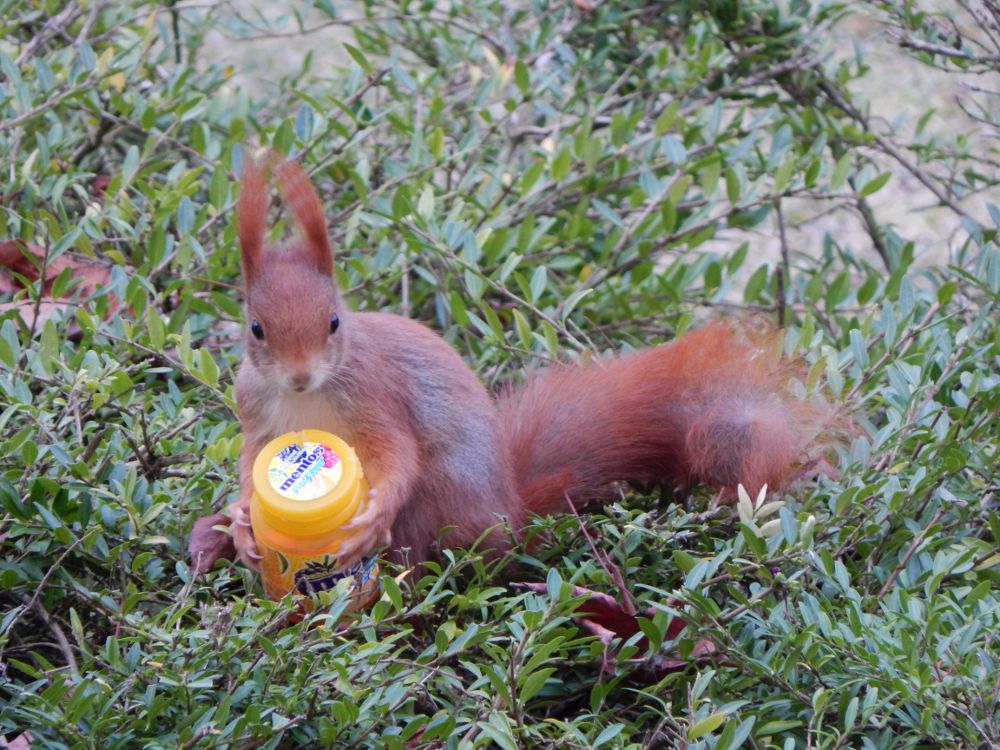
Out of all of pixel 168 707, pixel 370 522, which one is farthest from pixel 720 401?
pixel 168 707

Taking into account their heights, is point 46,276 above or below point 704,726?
above

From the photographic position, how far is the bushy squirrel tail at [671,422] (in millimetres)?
1717

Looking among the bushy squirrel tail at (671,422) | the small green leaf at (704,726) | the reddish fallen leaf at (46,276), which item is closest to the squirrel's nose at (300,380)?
the bushy squirrel tail at (671,422)

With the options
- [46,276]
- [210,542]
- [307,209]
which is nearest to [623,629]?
[210,542]

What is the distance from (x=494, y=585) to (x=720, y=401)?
1.20ft

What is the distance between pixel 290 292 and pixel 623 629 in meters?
0.55

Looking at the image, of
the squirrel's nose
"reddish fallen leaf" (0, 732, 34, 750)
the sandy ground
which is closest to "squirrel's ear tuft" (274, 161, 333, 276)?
the squirrel's nose

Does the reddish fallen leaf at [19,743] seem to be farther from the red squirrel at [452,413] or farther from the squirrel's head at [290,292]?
the squirrel's head at [290,292]

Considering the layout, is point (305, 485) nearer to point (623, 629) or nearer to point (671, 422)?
point (623, 629)

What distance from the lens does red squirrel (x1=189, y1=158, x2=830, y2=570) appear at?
5.43 feet

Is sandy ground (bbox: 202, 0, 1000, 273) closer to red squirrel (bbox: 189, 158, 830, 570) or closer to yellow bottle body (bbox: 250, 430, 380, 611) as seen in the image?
red squirrel (bbox: 189, 158, 830, 570)

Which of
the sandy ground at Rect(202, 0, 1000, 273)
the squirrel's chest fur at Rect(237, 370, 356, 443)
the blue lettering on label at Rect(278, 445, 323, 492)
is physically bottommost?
the sandy ground at Rect(202, 0, 1000, 273)

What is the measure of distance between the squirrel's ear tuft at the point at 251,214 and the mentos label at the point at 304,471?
254 millimetres

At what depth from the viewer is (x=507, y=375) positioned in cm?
210
